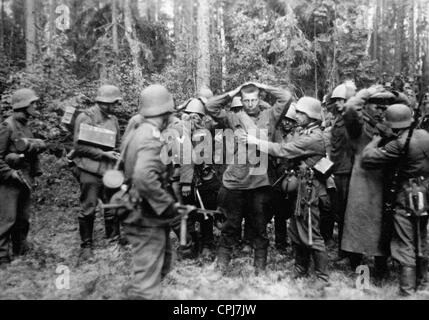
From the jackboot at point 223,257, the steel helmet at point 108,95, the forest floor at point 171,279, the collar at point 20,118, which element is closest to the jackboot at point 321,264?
the forest floor at point 171,279

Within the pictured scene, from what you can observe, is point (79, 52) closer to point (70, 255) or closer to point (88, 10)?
point (88, 10)

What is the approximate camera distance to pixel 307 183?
16.6 ft

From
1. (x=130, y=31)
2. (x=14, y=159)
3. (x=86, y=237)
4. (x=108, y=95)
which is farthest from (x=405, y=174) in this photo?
(x=130, y=31)

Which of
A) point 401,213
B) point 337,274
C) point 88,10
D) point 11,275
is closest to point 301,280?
point 337,274

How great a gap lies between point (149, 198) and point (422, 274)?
3.65 m

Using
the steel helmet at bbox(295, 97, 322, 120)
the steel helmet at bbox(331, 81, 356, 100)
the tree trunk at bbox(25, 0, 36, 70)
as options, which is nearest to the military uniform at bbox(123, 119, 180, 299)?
the steel helmet at bbox(295, 97, 322, 120)

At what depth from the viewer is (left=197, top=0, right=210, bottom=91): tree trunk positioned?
1043cm

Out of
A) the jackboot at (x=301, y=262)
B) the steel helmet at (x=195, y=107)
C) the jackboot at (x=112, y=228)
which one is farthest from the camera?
the jackboot at (x=112, y=228)

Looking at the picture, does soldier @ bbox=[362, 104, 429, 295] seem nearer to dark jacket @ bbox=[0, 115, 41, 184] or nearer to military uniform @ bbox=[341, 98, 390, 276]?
military uniform @ bbox=[341, 98, 390, 276]

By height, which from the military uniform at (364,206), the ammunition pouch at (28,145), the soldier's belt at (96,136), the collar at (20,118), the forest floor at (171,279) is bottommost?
the forest floor at (171,279)

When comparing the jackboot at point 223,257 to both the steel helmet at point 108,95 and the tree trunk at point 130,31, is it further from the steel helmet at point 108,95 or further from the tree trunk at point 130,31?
the tree trunk at point 130,31

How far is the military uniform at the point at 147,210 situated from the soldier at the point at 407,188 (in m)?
2.72

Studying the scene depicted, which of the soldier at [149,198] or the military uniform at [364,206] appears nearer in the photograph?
the soldier at [149,198]

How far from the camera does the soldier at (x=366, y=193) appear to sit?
5008 mm
